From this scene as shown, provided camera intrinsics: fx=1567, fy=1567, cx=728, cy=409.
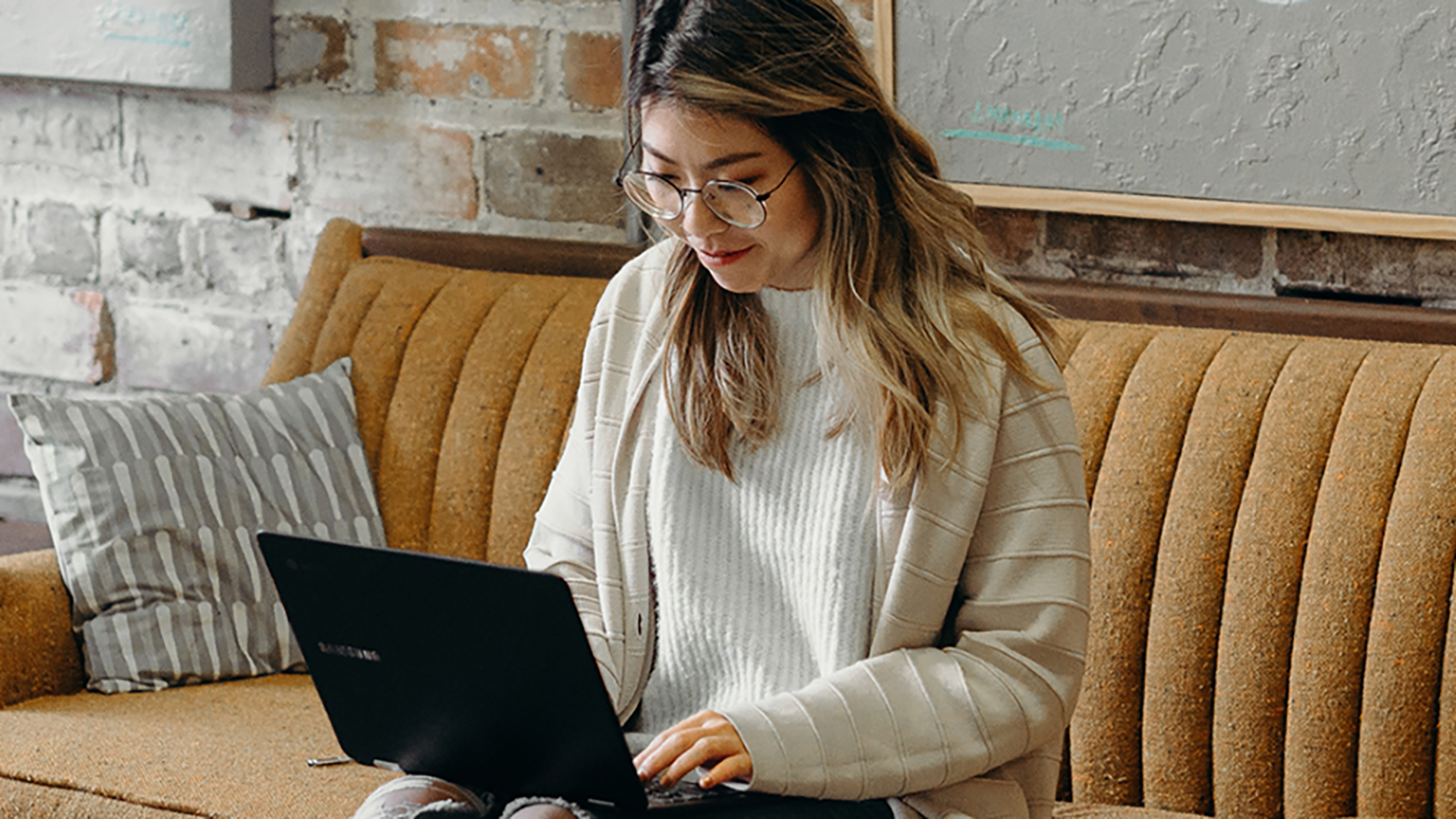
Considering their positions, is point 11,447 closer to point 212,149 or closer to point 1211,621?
point 212,149

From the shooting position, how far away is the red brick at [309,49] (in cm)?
229

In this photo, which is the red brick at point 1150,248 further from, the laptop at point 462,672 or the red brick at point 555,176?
the laptop at point 462,672

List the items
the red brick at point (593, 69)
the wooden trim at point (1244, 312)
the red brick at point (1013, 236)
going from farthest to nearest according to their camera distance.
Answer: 1. the red brick at point (593, 69)
2. the red brick at point (1013, 236)
3. the wooden trim at point (1244, 312)

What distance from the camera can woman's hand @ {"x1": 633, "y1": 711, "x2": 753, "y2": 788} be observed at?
1102 mm

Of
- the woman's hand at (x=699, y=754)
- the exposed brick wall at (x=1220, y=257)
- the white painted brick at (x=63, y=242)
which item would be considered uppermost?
the exposed brick wall at (x=1220, y=257)

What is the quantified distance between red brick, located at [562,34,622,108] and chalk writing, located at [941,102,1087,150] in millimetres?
495

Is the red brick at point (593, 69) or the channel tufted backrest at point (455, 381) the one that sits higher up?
the red brick at point (593, 69)

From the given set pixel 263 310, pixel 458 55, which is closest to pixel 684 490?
pixel 458 55

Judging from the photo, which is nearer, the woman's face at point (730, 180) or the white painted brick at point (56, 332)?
the woman's face at point (730, 180)

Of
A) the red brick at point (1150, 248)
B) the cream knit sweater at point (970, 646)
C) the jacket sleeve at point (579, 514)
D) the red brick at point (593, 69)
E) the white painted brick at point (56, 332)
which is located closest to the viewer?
the cream knit sweater at point (970, 646)

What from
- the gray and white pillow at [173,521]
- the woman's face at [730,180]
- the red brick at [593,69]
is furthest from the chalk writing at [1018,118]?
the gray and white pillow at [173,521]

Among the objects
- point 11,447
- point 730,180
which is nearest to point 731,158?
point 730,180

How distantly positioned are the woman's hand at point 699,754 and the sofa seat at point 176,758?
0.47 m

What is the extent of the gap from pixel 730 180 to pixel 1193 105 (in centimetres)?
85
